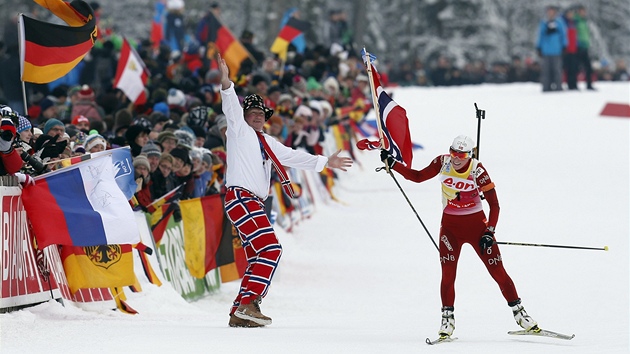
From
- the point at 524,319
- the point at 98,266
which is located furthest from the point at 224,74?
the point at 524,319

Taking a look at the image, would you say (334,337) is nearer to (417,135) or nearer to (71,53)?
(71,53)

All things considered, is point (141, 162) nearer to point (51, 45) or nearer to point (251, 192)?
point (51, 45)

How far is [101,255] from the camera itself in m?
10.2

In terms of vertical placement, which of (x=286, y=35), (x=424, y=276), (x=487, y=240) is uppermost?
(x=286, y=35)

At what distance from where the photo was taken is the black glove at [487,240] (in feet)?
31.3

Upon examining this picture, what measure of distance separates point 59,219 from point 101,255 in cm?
84

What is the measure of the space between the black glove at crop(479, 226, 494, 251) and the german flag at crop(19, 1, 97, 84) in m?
4.40

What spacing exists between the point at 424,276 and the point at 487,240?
18.0 feet

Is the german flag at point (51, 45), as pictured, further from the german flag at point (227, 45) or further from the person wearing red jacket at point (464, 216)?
the german flag at point (227, 45)

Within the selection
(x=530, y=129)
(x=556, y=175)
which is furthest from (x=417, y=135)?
(x=556, y=175)

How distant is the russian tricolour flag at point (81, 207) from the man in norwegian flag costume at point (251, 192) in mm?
879

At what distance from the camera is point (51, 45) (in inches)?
458

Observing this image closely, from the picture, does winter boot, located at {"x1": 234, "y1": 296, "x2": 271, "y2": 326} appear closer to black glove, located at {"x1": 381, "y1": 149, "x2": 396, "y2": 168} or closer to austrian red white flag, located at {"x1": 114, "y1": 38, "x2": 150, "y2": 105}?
black glove, located at {"x1": 381, "y1": 149, "x2": 396, "y2": 168}

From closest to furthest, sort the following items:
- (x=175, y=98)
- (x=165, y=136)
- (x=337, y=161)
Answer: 1. (x=337, y=161)
2. (x=165, y=136)
3. (x=175, y=98)
